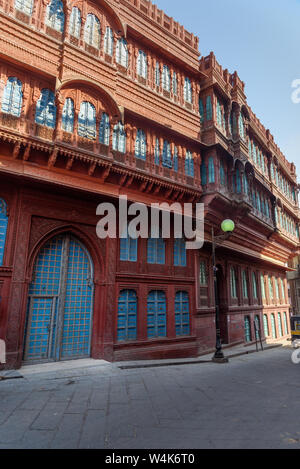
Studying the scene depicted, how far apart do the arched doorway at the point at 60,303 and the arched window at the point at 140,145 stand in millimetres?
4898

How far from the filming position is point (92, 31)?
1231 cm

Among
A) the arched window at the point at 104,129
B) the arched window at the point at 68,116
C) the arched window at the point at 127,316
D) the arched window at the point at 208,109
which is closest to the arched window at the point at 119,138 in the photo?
the arched window at the point at 104,129

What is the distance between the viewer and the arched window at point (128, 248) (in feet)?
42.0

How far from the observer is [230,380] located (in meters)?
9.41

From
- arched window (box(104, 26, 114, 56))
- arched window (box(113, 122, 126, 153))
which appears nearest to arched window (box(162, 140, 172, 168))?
arched window (box(113, 122, 126, 153))

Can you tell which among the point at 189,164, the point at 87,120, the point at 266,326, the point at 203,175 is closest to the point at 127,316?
the point at 87,120

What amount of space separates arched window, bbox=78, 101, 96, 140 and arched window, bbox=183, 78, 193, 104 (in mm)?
6527

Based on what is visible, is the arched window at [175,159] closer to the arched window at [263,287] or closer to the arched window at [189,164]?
the arched window at [189,164]

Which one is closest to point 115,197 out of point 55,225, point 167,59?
point 55,225

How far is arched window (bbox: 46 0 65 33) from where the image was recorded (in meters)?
11.1

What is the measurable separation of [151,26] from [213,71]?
4.69 metres

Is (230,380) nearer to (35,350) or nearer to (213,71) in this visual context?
(35,350)

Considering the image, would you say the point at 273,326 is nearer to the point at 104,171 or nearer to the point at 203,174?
the point at 203,174

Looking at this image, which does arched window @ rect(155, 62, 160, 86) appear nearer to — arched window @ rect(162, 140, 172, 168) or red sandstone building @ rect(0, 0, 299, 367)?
red sandstone building @ rect(0, 0, 299, 367)
